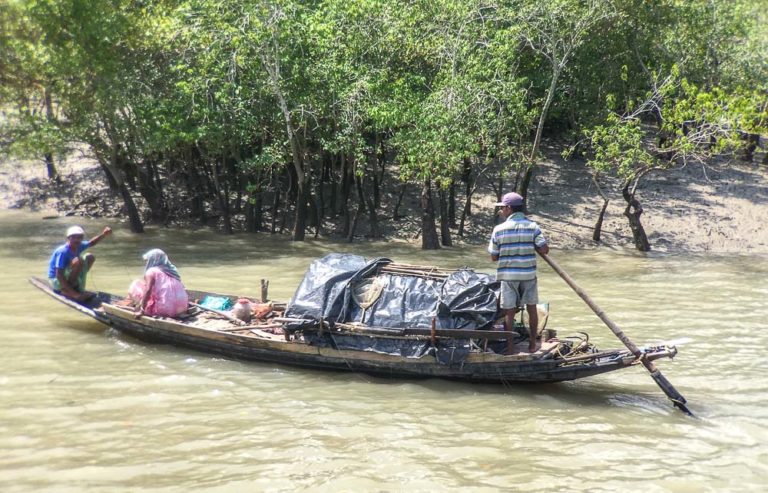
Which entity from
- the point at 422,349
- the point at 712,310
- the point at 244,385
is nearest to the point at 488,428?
the point at 422,349

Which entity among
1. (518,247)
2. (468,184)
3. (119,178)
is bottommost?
(518,247)

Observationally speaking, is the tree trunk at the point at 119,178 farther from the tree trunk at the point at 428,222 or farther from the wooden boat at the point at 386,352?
the wooden boat at the point at 386,352

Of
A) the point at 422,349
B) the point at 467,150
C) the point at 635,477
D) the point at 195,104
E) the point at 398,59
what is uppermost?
the point at 398,59

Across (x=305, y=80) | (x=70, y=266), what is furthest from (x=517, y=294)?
(x=305, y=80)

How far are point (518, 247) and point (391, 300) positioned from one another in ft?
5.40

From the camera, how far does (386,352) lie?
27.8 ft

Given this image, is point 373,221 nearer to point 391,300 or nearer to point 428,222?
point 428,222

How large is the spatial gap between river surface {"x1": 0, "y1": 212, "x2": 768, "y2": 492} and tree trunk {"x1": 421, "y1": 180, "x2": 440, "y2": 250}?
7622mm

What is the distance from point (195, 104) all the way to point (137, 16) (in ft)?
10.4

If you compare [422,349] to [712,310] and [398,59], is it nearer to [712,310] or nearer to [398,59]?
[712,310]

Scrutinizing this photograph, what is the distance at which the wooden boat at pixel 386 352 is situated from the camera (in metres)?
7.96

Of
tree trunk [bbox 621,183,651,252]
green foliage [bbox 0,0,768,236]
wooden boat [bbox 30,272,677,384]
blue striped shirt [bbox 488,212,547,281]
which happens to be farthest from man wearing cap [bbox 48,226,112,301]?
→ tree trunk [bbox 621,183,651,252]

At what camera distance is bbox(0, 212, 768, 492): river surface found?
20.4 feet

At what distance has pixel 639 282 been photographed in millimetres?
15117
